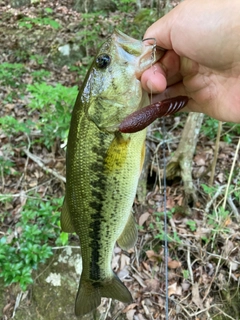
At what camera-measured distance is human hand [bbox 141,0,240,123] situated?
158 centimetres

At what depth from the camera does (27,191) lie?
360 cm

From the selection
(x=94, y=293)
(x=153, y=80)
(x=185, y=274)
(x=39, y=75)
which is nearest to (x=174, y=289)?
(x=185, y=274)

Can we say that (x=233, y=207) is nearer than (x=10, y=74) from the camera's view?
Yes

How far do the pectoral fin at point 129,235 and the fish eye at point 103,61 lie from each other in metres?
0.96

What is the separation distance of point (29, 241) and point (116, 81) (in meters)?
1.97

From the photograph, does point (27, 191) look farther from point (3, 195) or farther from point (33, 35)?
point (33, 35)

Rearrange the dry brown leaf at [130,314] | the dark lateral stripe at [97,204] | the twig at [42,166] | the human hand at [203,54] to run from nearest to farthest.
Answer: the human hand at [203,54]
the dark lateral stripe at [97,204]
the dry brown leaf at [130,314]
the twig at [42,166]

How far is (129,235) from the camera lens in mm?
2086

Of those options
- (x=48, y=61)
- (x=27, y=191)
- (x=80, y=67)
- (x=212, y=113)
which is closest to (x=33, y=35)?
(x=48, y=61)

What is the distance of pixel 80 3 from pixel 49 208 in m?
6.81

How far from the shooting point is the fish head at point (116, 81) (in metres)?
1.64

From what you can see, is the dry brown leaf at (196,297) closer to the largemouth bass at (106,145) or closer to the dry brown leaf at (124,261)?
the dry brown leaf at (124,261)

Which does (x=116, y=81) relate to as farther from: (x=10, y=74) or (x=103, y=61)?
(x=10, y=74)

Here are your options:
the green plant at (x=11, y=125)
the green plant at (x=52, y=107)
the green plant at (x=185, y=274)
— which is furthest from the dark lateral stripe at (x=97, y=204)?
the green plant at (x=11, y=125)
